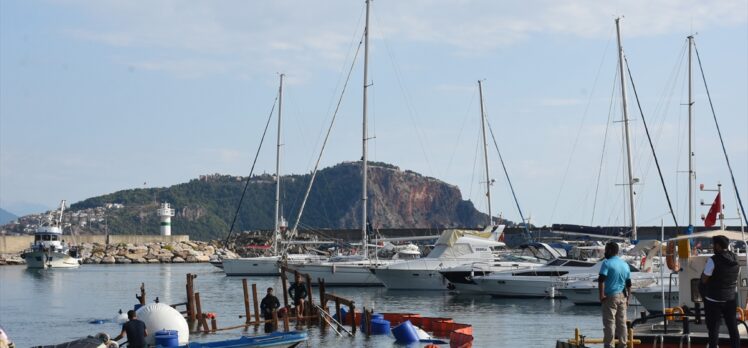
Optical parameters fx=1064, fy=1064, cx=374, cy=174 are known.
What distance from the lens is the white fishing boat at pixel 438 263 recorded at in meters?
59.8

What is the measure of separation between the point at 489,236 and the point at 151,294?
20921mm

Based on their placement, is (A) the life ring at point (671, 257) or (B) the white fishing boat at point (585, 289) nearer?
(A) the life ring at point (671, 257)

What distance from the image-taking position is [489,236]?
6506 cm

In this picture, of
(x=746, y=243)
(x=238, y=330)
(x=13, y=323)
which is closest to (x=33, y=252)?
(x=13, y=323)

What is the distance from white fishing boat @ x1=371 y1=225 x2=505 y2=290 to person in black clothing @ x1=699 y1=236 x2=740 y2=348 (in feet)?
133

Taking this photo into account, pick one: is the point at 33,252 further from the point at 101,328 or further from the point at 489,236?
the point at 101,328

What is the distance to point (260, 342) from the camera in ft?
87.2

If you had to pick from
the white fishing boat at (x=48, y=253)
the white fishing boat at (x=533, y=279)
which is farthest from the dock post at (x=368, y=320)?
the white fishing boat at (x=48, y=253)

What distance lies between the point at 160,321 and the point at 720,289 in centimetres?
1475

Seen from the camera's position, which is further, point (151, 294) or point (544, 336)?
point (151, 294)

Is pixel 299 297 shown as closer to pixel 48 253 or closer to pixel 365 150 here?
pixel 365 150

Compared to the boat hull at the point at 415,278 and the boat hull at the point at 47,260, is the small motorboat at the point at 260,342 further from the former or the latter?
the boat hull at the point at 47,260

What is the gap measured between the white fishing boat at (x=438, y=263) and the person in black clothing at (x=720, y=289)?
4046 centimetres

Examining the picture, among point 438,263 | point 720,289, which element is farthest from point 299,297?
point 438,263
